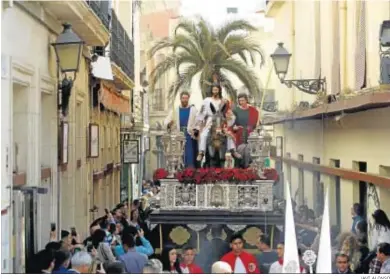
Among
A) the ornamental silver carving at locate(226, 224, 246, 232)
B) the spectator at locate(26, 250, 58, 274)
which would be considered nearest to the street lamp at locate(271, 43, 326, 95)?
the ornamental silver carving at locate(226, 224, 246, 232)

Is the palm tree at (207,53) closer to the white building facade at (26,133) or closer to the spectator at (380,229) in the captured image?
the white building facade at (26,133)

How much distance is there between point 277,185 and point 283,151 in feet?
0.85

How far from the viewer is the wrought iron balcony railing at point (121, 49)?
573 centimetres

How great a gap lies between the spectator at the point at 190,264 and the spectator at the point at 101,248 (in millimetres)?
403

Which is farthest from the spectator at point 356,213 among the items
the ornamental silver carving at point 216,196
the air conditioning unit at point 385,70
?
the air conditioning unit at point 385,70

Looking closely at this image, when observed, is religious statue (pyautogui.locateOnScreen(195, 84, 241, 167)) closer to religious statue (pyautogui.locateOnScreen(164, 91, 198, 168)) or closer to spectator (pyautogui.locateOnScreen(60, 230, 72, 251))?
religious statue (pyautogui.locateOnScreen(164, 91, 198, 168))

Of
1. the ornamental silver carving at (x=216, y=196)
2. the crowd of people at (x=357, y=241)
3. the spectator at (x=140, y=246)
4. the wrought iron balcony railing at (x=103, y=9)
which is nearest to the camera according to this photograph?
the crowd of people at (x=357, y=241)

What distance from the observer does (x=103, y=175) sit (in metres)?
5.73

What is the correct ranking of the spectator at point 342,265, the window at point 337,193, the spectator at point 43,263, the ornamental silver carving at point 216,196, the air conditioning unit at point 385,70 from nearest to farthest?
the spectator at point 43,263, the spectator at point 342,265, the window at point 337,193, the air conditioning unit at point 385,70, the ornamental silver carving at point 216,196

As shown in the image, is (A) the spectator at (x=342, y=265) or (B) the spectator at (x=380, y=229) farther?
(B) the spectator at (x=380, y=229)

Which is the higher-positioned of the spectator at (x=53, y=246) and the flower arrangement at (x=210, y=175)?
the flower arrangement at (x=210, y=175)

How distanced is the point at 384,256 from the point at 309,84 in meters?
1.29

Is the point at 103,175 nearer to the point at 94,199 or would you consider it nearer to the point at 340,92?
the point at 94,199

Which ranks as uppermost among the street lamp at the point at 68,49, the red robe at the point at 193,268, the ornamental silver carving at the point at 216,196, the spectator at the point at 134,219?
the street lamp at the point at 68,49
